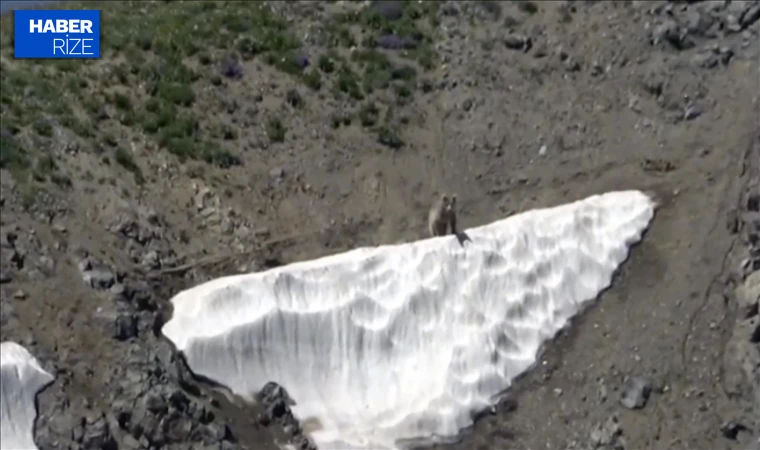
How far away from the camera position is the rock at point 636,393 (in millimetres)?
35156

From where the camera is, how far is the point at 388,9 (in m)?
47.1

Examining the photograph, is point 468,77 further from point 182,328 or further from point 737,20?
point 182,328

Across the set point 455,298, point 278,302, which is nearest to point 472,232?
point 455,298

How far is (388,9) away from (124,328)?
52.6 ft

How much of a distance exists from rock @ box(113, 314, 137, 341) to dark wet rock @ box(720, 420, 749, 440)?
11.7 meters

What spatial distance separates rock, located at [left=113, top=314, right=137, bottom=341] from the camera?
1336 inches

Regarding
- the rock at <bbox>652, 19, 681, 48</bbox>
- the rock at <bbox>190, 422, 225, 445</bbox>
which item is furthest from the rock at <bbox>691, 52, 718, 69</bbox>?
the rock at <bbox>190, 422, 225, 445</bbox>

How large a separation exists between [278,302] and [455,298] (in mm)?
3867

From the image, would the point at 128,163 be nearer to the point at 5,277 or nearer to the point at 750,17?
the point at 5,277

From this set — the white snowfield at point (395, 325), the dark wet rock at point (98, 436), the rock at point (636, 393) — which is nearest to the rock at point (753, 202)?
the white snowfield at point (395, 325)

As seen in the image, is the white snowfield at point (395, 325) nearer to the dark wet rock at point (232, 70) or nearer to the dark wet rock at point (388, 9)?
the dark wet rock at point (232, 70)

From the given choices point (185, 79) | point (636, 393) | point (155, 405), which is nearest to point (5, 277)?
point (155, 405)

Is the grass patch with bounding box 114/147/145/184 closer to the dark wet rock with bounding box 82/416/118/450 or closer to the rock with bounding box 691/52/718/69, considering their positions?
the dark wet rock with bounding box 82/416/118/450

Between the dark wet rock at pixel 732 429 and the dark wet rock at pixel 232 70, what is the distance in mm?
16137
